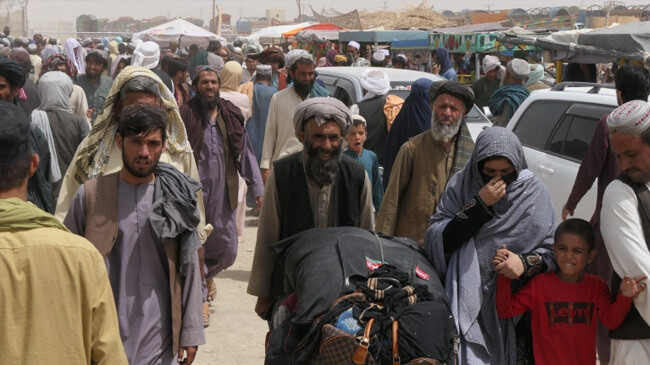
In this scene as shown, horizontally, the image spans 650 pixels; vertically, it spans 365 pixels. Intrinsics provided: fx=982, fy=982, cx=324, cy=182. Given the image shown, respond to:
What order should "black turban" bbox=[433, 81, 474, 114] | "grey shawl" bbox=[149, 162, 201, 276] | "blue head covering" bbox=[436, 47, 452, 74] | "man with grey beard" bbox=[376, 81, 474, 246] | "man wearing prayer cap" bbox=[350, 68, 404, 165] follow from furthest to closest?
1. "blue head covering" bbox=[436, 47, 452, 74]
2. "man wearing prayer cap" bbox=[350, 68, 404, 165]
3. "black turban" bbox=[433, 81, 474, 114]
4. "man with grey beard" bbox=[376, 81, 474, 246]
5. "grey shawl" bbox=[149, 162, 201, 276]

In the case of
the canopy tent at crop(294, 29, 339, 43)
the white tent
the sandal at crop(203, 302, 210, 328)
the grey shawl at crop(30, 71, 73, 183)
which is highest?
the grey shawl at crop(30, 71, 73, 183)

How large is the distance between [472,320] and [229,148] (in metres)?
3.30

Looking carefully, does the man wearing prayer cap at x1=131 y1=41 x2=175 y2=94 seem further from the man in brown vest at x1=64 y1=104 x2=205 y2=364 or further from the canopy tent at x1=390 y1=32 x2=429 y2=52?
the canopy tent at x1=390 y1=32 x2=429 y2=52

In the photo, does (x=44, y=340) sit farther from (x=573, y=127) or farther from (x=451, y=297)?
(x=573, y=127)

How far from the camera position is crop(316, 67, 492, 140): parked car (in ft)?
36.4

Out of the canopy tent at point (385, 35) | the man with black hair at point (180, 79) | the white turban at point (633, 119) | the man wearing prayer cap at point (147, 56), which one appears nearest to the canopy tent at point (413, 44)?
the canopy tent at point (385, 35)

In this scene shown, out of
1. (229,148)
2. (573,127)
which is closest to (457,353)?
(229,148)

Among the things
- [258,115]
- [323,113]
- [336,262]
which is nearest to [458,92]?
[323,113]

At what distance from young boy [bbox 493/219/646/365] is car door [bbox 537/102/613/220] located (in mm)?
3063

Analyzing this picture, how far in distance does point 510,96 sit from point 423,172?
6017 millimetres

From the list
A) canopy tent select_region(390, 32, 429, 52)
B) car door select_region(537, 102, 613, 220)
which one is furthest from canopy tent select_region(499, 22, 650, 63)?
canopy tent select_region(390, 32, 429, 52)

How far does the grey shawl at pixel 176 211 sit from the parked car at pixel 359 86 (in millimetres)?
6901

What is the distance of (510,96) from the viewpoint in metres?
11.2

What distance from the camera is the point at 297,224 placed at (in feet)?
15.1
